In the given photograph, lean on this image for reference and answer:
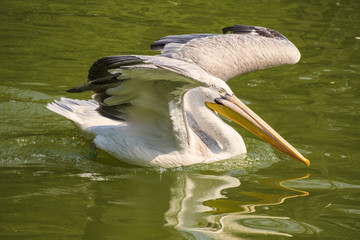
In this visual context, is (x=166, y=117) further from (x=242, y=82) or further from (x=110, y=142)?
(x=242, y=82)

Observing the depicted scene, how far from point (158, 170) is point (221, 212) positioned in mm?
1068

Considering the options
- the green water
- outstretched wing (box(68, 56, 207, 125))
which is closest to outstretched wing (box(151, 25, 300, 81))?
the green water

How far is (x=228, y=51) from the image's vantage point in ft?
20.5

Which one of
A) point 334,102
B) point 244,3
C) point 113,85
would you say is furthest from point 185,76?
point 244,3

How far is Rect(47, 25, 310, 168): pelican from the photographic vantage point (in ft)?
13.3

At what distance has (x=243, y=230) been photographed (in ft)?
12.0

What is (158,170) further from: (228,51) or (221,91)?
(228,51)

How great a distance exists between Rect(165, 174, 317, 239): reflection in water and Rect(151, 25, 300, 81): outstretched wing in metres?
1.72

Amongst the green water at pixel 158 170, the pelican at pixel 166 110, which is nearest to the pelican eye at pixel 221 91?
the pelican at pixel 166 110

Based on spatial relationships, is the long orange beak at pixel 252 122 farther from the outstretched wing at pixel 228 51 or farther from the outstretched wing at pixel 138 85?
the outstretched wing at pixel 228 51

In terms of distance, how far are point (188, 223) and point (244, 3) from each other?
323 inches

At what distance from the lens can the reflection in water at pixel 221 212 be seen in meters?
3.65

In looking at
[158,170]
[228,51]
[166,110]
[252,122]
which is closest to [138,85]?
[166,110]

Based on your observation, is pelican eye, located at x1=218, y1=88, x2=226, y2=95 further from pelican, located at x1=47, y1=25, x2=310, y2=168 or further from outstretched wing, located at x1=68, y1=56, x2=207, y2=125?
outstretched wing, located at x1=68, y1=56, x2=207, y2=125
